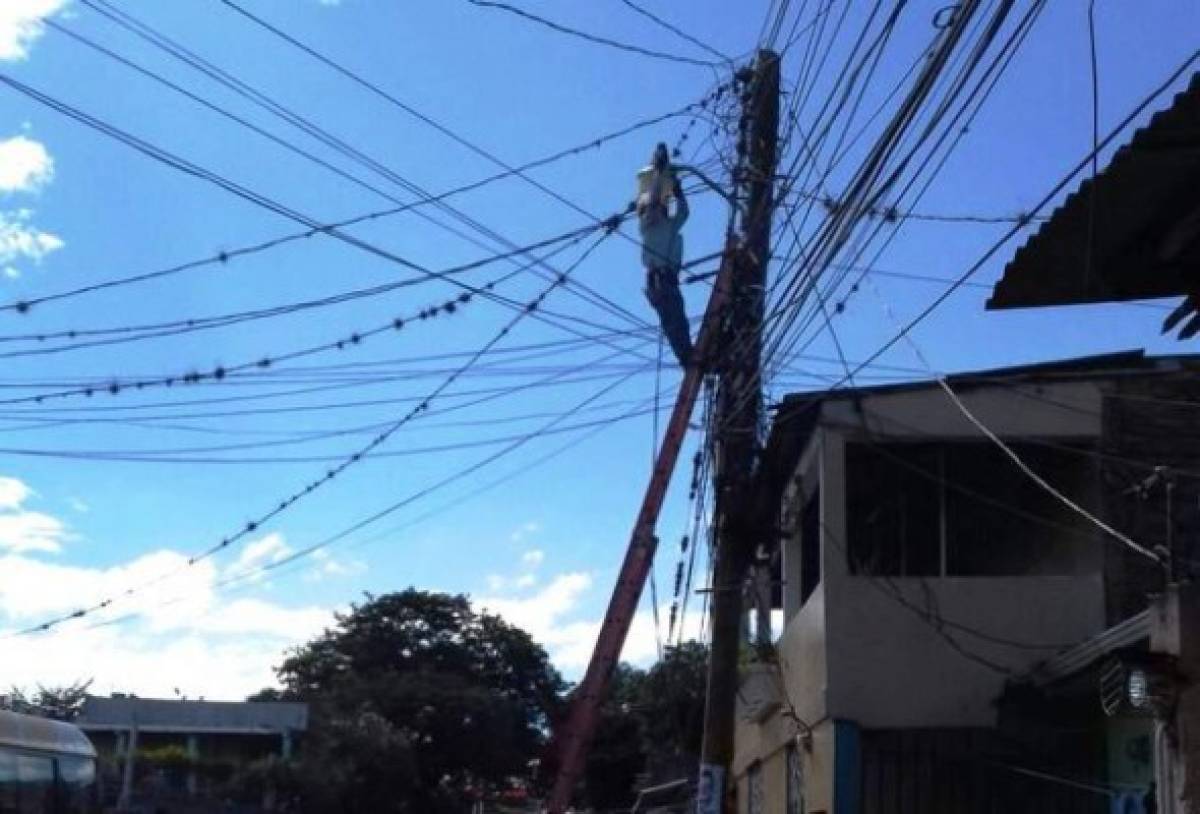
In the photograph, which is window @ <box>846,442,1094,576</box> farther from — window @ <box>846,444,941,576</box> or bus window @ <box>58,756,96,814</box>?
bus window @ <box>58,756,96,814</box>

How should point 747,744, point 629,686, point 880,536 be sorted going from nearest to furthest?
point 880,536, point 747,744, point 629,686

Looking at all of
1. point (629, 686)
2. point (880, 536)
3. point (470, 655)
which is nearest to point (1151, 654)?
point (880, 536)

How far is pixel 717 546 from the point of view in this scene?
1431 centimetres

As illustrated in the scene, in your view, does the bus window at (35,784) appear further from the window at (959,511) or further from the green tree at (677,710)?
the window at (959,511)

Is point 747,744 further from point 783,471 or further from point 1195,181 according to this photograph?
point 1195,181

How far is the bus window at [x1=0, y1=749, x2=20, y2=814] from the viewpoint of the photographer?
13.2m

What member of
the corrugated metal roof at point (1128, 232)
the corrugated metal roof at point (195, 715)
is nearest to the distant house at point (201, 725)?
the corrugated metal roof at point (195, 715)

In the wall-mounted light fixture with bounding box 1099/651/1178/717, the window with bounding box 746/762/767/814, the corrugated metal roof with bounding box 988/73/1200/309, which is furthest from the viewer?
the window with bounding box 746/762/767/814

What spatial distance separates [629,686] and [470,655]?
9.93 m

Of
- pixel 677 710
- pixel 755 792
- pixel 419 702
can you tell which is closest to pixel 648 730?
pixel 419 702

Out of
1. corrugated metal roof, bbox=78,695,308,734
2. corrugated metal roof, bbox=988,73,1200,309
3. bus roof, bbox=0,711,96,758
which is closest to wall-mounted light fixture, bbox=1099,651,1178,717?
corrugated metal roof, bbox=988,73,1200,309

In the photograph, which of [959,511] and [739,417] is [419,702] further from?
[739,417]

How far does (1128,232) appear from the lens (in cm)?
725

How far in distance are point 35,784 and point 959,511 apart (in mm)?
9508
